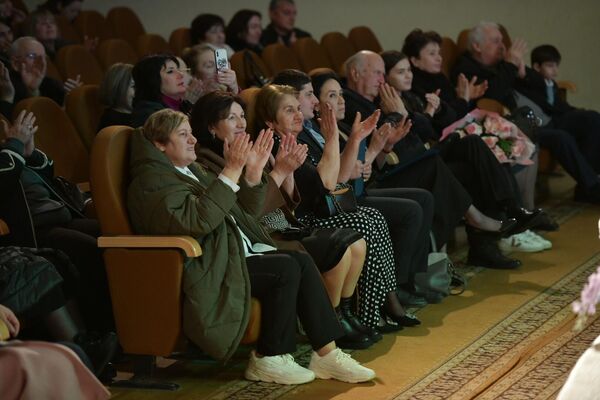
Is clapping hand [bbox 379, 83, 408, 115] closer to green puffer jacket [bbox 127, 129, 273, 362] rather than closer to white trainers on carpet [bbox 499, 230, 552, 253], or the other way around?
white trainers on carpet [bbox 499, 230, 552, 253]

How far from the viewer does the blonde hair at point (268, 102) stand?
4.84 m

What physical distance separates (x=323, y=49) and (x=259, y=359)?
3.80 meters

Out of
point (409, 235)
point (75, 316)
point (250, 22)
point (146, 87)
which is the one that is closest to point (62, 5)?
point (250, 22)

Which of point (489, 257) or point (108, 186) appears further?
point (489, 257)

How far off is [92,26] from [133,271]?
4.56 m

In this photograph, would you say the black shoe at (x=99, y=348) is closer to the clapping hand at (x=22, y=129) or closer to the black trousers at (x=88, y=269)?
the black trousers at (x=88, y=269)

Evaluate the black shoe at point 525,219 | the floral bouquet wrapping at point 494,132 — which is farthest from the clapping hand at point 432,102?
the black shoe at point 525,219


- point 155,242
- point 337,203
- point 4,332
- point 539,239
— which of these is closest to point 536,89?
point 539,239

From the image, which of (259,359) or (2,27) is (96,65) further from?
(259,359)

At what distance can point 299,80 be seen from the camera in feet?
16.8

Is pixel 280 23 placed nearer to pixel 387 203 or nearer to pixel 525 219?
pixel 525 219

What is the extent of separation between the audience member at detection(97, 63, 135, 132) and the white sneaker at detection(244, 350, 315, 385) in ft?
4.42

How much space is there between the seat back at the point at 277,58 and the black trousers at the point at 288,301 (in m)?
2.93

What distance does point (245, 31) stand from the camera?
25.8 ft
